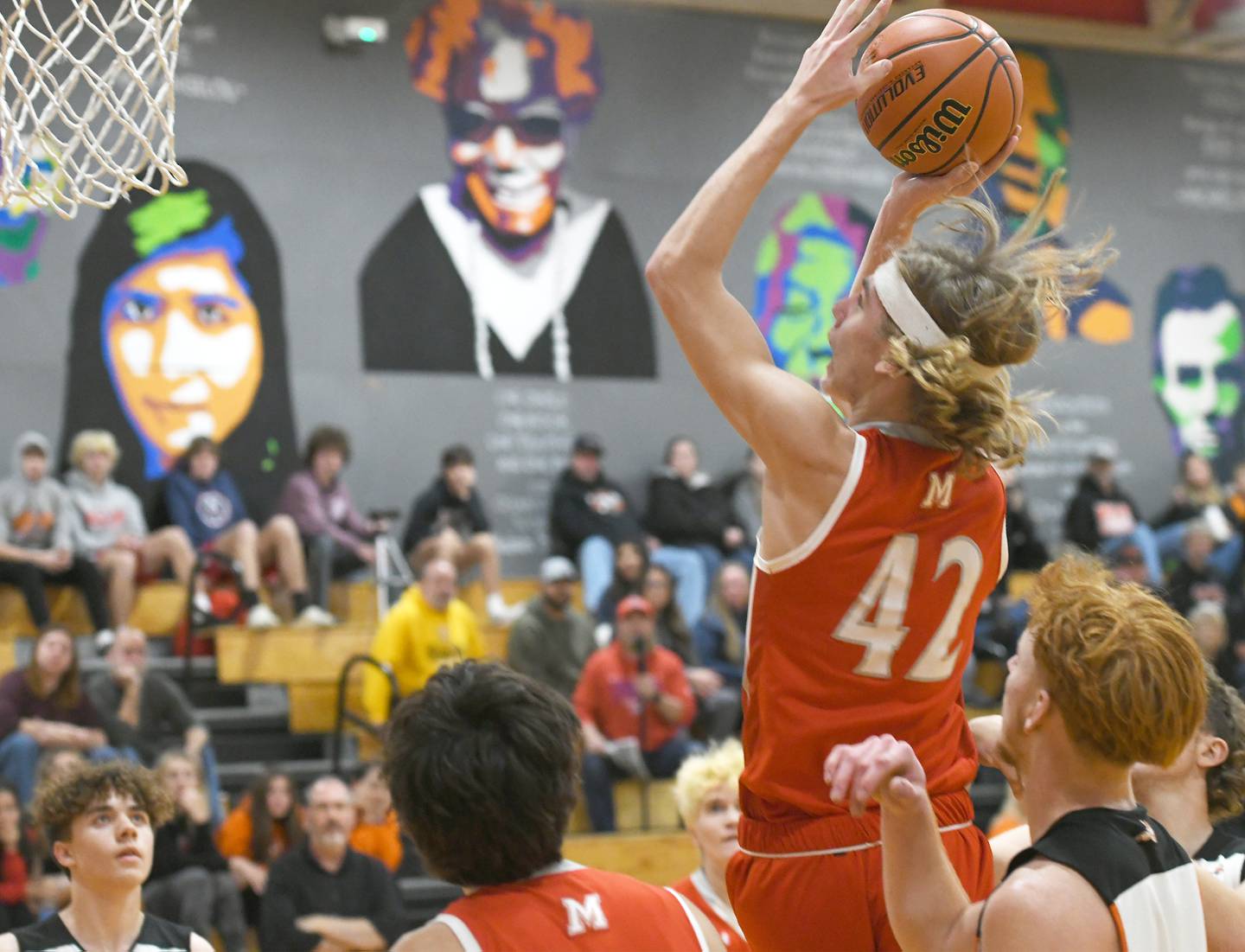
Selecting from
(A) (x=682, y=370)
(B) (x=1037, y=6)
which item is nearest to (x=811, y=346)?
(A) (x=682, y=370)

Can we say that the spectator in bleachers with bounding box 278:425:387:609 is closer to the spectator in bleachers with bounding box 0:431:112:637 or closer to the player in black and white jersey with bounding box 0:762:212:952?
the spectator in bleachers with bounding box 0:431:112:637

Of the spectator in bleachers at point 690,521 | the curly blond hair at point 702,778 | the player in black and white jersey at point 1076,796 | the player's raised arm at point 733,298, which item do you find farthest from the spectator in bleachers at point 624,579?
the player in black and white jersey at point 1076,796

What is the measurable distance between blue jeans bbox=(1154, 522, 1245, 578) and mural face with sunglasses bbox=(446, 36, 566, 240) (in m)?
5.71

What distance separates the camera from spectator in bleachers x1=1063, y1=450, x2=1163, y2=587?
12672 millimetres

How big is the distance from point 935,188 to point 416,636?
262 inches

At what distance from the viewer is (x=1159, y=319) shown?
14.5 meters

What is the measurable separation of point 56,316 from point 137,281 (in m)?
0.59

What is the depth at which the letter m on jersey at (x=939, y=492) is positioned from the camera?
254 centimetres

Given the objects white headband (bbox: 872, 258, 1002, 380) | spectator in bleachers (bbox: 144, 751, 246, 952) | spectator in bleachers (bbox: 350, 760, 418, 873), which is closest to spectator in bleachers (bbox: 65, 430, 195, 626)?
spectator in bleachers (bbox: 350, 760, 418, 873)

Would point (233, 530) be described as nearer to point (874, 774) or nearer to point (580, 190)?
point (580, 190)

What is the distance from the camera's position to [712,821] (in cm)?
457

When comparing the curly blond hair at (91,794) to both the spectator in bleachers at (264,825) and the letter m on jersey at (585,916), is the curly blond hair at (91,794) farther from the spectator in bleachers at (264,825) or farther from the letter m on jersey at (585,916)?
the spectator in bleachers at (264,825)

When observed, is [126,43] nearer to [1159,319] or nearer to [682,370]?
[682,370]

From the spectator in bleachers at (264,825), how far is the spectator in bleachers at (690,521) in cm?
402
